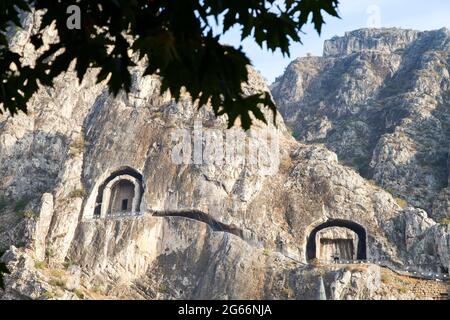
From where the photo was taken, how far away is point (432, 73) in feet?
281

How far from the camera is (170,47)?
13.0 feet

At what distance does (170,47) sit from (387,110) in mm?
83251

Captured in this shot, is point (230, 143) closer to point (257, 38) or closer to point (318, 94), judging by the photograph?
point (257, 38)

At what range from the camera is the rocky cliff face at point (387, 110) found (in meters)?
65.4

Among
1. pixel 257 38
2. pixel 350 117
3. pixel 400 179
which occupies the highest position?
pixel 350 117

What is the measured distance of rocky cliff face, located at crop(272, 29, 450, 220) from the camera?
65.4 m

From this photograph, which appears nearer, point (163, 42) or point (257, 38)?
point (163, 42)

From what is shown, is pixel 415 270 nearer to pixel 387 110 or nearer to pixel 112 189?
pixel 112 189

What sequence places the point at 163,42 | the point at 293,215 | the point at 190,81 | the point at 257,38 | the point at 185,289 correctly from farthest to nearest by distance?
the point at 293,215, the point at 185,289, the point at 257,38, the point at 190,81, the point at 163,42

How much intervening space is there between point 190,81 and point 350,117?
87.0 meters

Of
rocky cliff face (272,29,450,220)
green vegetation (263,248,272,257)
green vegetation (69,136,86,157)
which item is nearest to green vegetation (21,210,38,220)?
green vegetation (69,136,86,157)

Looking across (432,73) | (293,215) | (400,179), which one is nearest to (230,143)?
(293,215)

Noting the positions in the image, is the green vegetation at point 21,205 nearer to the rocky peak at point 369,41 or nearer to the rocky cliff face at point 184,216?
the rocky cliff face at point 184,216

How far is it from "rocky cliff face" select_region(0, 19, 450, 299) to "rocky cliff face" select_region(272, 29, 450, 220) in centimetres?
1650
